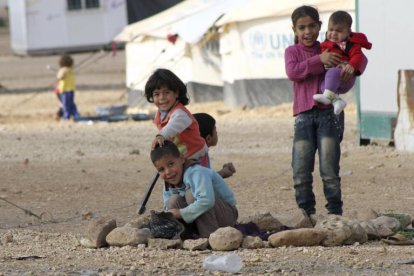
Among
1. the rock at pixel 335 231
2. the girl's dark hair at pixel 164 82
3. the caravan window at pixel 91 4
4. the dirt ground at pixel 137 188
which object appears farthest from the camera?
the caravan window at pixel 91 4

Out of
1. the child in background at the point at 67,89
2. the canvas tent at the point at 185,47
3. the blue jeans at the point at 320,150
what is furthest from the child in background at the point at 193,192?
the child in background at the point at 67,89

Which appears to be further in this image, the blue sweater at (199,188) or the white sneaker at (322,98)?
the white sneaker at (322,98)

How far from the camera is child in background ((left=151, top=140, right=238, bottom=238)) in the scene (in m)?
7.66

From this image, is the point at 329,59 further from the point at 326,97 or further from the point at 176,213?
the point at 176,213

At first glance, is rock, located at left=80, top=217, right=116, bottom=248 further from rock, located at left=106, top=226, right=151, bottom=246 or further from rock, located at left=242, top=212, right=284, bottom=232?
rock, located at left=242, top=212, right=284, bottom=232

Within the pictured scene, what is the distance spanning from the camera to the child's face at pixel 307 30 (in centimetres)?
840

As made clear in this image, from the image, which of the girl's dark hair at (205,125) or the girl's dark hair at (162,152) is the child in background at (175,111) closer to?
the girl's dark hair at (162,152)

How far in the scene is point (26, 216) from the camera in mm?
10125

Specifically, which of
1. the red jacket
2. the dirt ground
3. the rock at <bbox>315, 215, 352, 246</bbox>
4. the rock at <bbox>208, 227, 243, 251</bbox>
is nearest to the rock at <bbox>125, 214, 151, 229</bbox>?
the dirt ground

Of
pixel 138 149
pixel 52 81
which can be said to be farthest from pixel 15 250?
pixel 52 81

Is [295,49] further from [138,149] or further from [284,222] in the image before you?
[138,149]

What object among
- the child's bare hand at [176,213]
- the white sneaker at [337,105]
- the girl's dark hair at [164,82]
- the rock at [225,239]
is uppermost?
the girl's dark hair at [164,82]

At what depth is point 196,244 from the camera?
7402 millimetres

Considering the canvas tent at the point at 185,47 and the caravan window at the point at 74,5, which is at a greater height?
the caravan window at the point at 74,5
